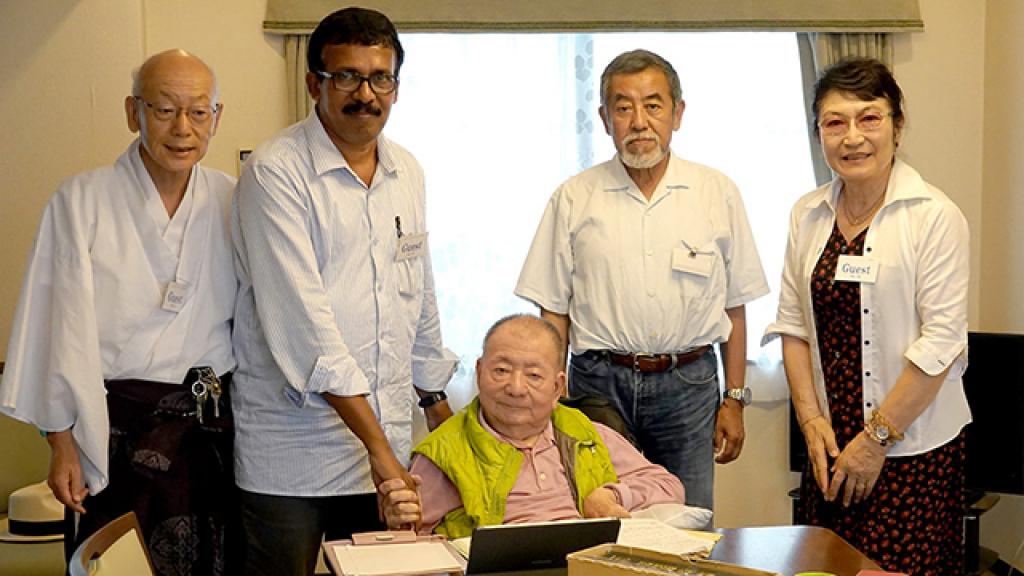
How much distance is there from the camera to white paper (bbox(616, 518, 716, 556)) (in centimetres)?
236

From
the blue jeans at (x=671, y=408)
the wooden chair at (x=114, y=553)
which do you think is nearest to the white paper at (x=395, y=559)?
the wooden chair at (x=114, y=553)

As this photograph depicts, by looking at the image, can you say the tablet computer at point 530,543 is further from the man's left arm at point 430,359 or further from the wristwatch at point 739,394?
the wristwatch at point 739,394

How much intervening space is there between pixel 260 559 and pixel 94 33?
2.35 m

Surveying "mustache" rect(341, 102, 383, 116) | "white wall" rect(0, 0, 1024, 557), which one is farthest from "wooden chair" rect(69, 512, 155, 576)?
"white wall" rect(0, 0, 1024, 557)

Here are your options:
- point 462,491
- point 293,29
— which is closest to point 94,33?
point 293,29

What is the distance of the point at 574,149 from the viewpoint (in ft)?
16.6

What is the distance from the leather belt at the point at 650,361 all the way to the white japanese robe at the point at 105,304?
1.09 meters

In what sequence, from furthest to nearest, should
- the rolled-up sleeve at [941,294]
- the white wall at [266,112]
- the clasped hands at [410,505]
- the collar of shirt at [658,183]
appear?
1. the white wall at [266,112]
2. the collar of shirt at [658,183]
3. the rolled-up sleeve at [941,294]
4. the clasped hands at [410,505]

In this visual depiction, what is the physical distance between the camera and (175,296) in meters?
2.96

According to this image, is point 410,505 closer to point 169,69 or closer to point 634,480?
point 634,480

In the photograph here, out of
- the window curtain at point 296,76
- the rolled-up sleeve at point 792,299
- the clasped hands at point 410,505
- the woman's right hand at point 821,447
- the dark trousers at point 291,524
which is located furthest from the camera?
the window curtain at point 296,76

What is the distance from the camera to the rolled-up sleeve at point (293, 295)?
2.76 meters

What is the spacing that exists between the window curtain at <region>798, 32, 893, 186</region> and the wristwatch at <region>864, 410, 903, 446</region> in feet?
6.92

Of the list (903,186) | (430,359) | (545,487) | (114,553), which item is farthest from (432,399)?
(903,186)
